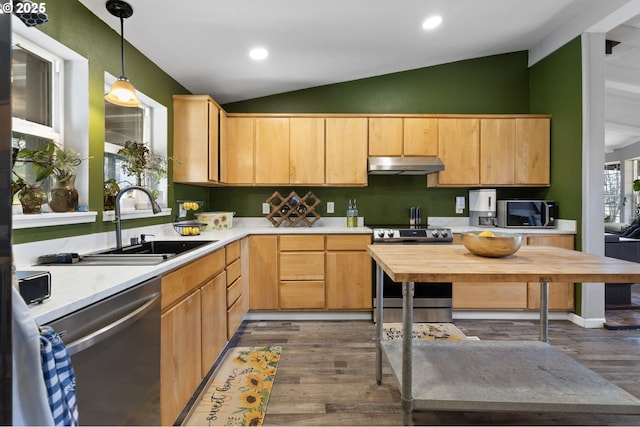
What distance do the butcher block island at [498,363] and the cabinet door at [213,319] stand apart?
3.63ft

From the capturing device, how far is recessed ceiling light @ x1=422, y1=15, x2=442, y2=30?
289cm

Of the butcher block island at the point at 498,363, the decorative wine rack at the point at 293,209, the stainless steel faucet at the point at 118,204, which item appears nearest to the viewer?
the butcher block island at the point at 498,363

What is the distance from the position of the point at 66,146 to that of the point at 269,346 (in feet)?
6.63

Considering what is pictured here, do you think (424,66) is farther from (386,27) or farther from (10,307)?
(10,307)

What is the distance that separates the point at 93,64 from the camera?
7.07 ft

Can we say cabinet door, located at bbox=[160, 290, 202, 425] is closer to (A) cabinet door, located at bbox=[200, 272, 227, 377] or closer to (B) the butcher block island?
(A) cabinet door, located at bbox=[200, 272, 227, 377]

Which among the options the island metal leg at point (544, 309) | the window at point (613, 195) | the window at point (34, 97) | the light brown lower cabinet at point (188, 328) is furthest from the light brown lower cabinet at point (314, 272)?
the window at point (613, 195)

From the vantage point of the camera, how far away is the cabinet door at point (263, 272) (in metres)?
3.46

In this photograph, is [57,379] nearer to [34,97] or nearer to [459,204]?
[34,97]

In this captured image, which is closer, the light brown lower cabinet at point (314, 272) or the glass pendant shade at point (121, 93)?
the glass pendant shade at point (121, 93)

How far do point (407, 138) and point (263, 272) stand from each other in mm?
2117

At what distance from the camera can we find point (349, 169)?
3.77m

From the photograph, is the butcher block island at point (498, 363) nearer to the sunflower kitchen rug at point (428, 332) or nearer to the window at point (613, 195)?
the sunflower kitchen rug at point (428, 332)

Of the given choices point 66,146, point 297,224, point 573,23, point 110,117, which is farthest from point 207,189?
point 573,23
